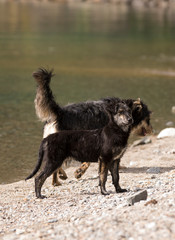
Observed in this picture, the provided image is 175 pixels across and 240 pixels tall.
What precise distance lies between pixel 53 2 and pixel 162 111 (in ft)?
234

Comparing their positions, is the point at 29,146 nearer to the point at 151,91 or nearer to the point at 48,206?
the point at 48,206

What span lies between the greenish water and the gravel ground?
6.02 feet

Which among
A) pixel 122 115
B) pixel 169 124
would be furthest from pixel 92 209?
pixel 169 124

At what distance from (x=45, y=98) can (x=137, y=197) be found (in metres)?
2.80

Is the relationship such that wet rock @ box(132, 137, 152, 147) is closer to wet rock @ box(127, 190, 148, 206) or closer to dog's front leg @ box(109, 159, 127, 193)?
dog's front leg @ box(109, 159, 127, 193)

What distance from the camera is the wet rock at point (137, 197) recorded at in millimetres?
6738

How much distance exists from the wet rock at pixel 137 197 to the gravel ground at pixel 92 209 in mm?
51

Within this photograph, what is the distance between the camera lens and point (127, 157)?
37.4ft

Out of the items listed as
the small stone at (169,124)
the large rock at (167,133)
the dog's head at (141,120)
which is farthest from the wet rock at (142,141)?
the dog's head at (141,120)

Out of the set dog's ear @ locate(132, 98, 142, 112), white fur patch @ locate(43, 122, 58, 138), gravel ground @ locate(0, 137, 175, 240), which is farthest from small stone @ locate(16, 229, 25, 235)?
white fur patch @ locate(43, 122, 58, 138)

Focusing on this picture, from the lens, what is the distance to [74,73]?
69.3ft

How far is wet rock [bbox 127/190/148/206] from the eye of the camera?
22.1ft

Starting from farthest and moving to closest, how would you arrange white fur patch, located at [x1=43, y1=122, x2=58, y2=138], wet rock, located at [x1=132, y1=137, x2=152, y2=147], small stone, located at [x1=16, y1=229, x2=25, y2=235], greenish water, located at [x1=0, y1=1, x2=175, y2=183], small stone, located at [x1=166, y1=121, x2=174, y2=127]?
small stone, located at [x1=166, y1=121, x2=174, y2=127]
greenish water, located at [x1=0, y1=1, x2=175, y2=183]
wet rock, located at [x1=132, y1=137, x2=152, y2=147]
white fur patch, located at [x1=43, y1=122, x2=58, y2=138]
small stone, located at [x1=16, y1=229, x2=25, y2=235]

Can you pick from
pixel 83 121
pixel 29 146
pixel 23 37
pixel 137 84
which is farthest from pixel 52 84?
pixel 23 37
